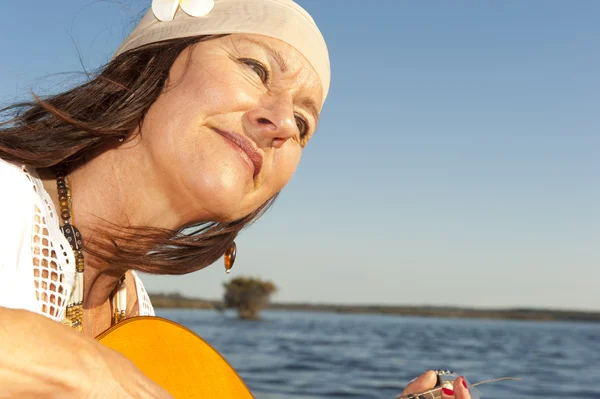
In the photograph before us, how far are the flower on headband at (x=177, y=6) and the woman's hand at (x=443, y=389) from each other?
1099mm

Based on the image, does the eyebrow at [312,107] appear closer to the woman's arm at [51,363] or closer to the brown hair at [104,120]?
the brown hair at [104,120]

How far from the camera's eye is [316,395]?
832 centimetres

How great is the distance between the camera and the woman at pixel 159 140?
4.80 feet

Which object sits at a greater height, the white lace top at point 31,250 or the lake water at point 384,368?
the white lace top at point 31,250

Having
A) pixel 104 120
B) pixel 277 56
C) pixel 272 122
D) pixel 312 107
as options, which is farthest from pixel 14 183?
pixel 312 107

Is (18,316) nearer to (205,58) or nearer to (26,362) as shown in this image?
(26,362)

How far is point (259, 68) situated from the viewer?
1.62 meters

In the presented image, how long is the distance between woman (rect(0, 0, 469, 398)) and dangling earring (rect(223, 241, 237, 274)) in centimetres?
38

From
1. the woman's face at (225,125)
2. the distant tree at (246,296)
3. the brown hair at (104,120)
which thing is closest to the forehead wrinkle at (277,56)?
the woman's face at (225,125)

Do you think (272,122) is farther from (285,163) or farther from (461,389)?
(461,389)

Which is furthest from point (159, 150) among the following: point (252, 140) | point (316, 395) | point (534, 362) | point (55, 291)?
point (534, 362)

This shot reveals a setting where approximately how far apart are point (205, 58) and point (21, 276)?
0.66 meters

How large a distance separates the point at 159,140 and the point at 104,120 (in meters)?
0.14

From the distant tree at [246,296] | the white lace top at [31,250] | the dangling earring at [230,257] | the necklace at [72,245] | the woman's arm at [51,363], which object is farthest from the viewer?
the distant tree at [246,296]
